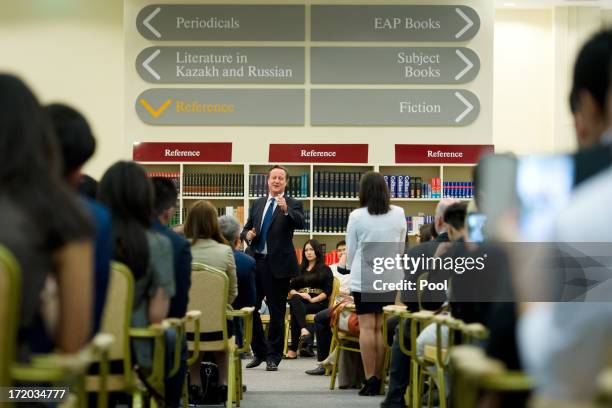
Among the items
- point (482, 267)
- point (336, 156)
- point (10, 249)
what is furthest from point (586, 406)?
point (336, 156)

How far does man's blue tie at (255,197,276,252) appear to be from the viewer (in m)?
8.09

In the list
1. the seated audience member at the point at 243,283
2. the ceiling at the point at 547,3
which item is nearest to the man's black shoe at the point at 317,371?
the seated audience member at the point at 243,283

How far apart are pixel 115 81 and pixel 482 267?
340 inches

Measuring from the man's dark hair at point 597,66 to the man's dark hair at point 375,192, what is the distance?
4.73 metres

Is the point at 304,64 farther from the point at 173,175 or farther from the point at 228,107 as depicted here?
the point at 173,175

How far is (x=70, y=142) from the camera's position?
2.54m

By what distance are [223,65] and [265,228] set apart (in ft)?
9.82

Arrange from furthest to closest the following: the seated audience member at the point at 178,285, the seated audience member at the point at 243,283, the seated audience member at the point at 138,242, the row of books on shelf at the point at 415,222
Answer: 1. the row of books on shelf at the point at 415,222
2. the seated audience member at the point at 243,283
3. the seated audience member at the point at 178,285
4. the seated audience member at the point at 138,242

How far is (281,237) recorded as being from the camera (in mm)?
8023

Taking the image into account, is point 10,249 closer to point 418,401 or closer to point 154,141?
point 418,401

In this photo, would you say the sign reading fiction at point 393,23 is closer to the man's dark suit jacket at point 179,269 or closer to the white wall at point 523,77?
the white wall at point 523,77

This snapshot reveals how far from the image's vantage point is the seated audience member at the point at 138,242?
11.5 feet

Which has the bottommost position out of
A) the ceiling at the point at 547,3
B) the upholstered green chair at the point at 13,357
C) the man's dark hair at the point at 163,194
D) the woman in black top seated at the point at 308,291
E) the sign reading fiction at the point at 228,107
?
the woman in black top seated at the point at 308,291

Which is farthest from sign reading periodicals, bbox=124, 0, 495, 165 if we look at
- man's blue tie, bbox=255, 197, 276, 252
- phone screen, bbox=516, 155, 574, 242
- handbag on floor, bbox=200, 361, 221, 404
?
phone screen, bbox=516, 155, 574, 242
